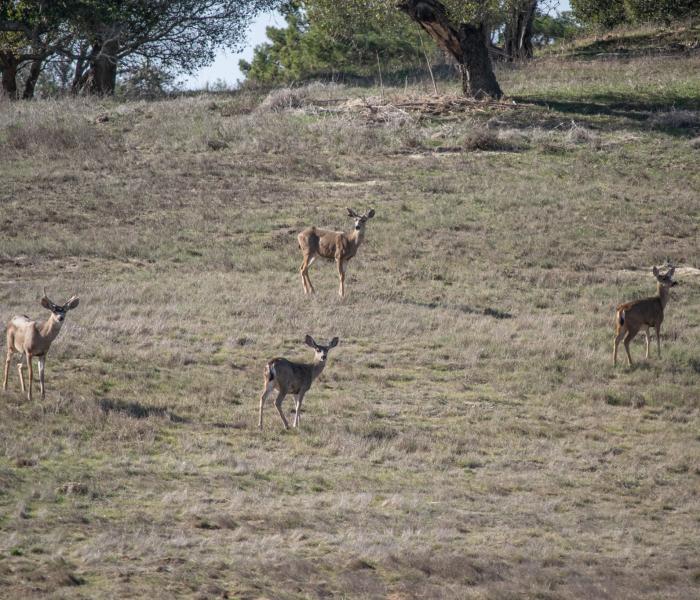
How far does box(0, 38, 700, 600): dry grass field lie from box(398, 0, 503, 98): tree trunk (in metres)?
1.53

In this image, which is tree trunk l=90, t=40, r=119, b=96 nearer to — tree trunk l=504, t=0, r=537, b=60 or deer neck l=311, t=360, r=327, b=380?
tree trunk l=504, t=0, r=537, b=60

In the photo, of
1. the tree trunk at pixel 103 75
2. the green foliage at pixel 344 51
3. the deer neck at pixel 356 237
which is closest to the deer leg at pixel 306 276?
the deer neck at pixel 356 237

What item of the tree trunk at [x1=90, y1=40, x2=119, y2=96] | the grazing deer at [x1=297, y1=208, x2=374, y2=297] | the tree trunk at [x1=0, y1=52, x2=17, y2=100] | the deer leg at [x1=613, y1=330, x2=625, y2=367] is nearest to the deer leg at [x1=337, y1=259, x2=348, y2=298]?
the grazing deer at [x1=297, y1=208, x2=374, y2=297]

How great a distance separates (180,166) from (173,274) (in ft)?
32.1

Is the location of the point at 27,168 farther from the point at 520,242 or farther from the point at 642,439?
the point at 642,439

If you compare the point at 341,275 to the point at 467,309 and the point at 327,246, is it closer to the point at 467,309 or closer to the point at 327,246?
the point at 327,246

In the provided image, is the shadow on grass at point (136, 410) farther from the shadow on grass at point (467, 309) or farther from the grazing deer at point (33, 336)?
the shadow on grass at point (467, 309)

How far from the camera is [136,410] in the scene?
49.1ft

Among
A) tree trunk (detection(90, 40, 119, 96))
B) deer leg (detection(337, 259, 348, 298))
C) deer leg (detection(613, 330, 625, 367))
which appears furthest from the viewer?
tree trunk (detection(90, 40, 119, 96))

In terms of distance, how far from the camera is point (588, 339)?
2000cm

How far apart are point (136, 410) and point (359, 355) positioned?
15.9 ft

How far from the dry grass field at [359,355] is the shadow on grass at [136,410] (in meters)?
0.07

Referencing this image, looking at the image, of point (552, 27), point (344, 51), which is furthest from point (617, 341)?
point (552, 27)

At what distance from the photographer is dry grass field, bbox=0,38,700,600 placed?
35.7 ft
